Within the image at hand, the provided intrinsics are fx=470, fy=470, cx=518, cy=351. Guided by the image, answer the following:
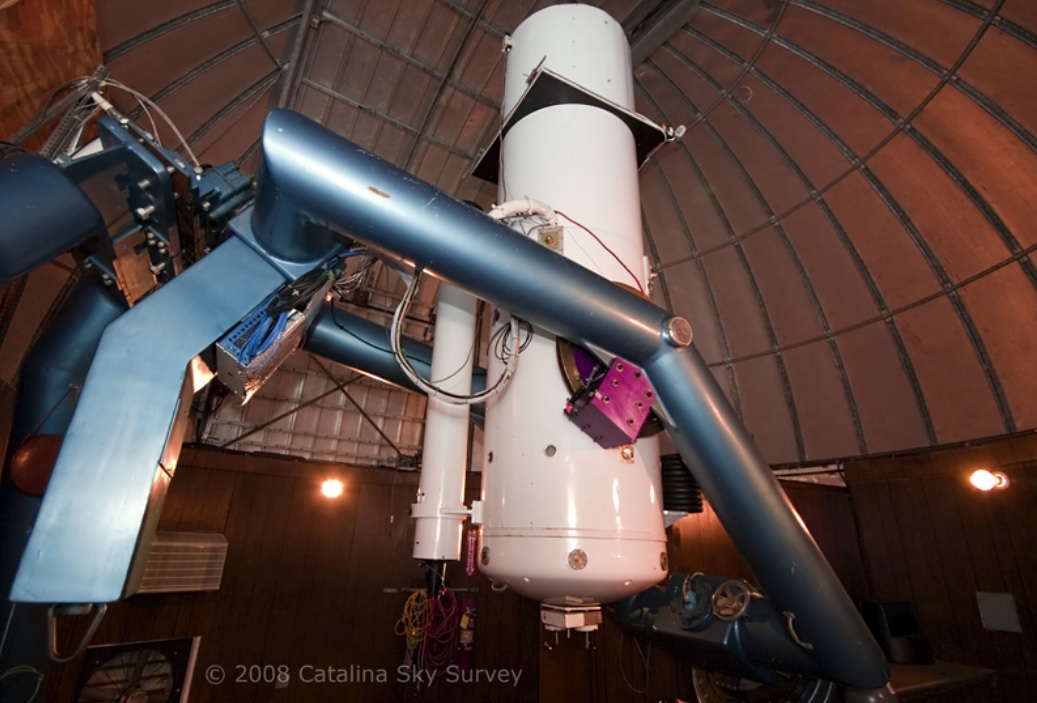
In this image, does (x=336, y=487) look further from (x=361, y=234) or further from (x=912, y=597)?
(x=912, y=597)

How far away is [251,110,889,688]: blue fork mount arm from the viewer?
1.48 m

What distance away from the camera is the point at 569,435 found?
78.3 inches

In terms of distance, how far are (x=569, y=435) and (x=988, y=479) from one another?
544 centimetres

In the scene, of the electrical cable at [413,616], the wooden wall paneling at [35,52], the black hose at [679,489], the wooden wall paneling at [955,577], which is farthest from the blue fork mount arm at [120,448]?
the wooden wall paneling at [955,577]

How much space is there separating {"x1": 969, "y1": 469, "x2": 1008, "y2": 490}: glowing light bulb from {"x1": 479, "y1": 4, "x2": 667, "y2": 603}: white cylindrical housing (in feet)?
16.1

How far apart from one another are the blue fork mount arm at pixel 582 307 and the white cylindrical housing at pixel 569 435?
16 centimetres

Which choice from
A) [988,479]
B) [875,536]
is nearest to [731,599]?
[988,479]

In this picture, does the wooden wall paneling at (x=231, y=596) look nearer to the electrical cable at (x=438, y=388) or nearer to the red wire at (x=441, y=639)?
the red wire at (x=441, y=639)

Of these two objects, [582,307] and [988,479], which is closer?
[582,307]

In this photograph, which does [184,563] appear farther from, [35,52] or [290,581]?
[35,52]

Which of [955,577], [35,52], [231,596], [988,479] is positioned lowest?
[231,596]

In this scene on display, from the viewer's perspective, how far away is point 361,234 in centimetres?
156

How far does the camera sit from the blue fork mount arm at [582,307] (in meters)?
1.48

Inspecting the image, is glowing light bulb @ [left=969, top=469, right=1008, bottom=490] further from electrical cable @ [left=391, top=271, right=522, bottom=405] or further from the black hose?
electrical cable @ [left=391, top=271, right=522, bottom=405]
